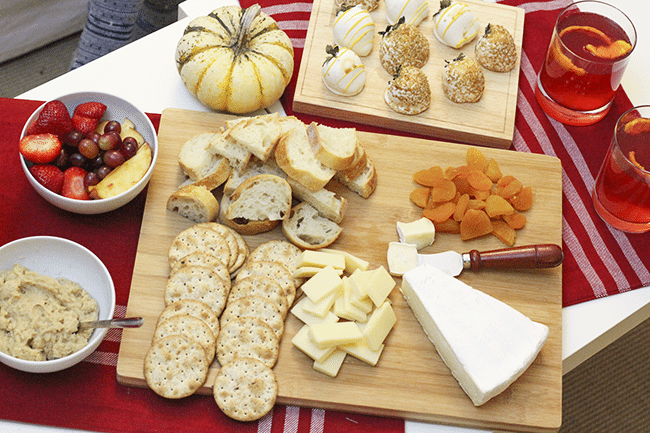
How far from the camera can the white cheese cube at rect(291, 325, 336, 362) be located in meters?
1.75

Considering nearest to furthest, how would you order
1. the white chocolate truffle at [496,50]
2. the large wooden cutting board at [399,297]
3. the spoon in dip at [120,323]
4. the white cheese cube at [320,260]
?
1. the spoon in dip at [120,323]
2. the large wooden cutting board at [399,297]
3. the white cheese cube at [320,260]
4. the white chocolate truffle at [496,50]

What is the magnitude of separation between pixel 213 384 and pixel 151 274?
0.37 meters

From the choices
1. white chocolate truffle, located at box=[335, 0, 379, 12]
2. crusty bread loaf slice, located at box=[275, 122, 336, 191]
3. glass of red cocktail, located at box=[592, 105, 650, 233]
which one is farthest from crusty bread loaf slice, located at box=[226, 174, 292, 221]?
glass of red cocktail, located at box=[592, 105, 650, 233]

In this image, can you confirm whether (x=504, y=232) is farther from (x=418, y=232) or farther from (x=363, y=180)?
(x=363, y=180)

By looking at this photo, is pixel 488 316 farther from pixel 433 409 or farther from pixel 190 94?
pixel 190 94

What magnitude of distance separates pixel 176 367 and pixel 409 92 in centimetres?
110

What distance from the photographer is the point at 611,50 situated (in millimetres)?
→ 2135

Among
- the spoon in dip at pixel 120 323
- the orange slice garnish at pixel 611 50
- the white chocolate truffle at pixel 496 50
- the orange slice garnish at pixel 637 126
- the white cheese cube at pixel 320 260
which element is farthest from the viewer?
the white chocolate truffle at pixel 496 50

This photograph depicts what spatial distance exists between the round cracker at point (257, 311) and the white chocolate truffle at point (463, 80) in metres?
0.94

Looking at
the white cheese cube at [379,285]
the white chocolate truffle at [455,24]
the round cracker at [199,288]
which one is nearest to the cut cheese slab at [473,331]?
the white cheese cube at [379,285]

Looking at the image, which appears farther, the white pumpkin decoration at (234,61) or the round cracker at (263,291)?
the white pumpkin decoration at (234,61)

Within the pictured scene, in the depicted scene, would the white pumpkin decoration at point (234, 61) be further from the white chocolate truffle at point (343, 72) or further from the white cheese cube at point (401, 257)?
the white cheese cube at point (401, 257)

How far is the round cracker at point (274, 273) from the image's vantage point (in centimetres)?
185

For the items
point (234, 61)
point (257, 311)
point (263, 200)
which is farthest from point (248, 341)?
point (234, 61)
